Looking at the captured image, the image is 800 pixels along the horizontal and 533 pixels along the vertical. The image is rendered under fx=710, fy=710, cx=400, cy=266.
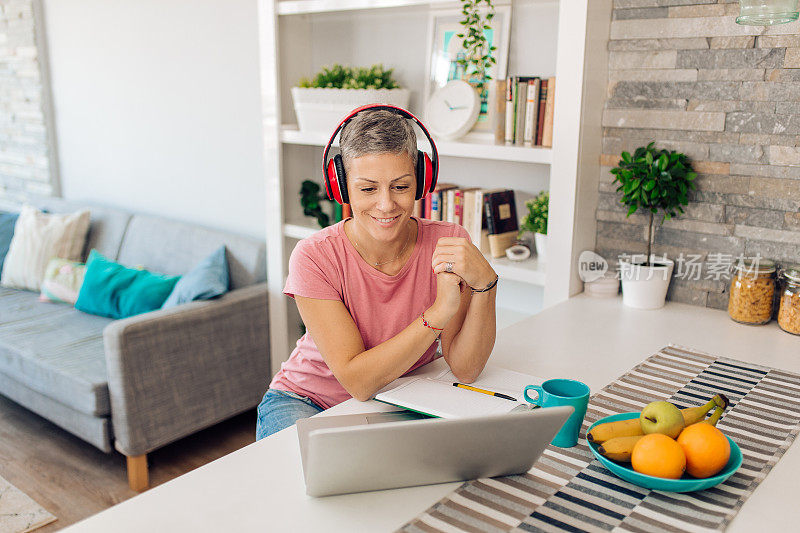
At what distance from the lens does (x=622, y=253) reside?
7.14 ft

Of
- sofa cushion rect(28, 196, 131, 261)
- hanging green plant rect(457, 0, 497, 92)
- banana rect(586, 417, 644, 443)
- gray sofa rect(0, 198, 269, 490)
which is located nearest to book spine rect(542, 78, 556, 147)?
hanging green plant rect(457, 0, 497, 92)

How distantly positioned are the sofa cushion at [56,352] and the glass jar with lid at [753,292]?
2092 mm

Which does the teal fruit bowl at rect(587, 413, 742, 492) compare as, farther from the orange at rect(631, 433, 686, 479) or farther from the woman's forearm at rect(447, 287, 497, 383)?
the woman's forearm at rect(447, 287, 497, 383)

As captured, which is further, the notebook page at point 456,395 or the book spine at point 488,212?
the book spine at point 488,212

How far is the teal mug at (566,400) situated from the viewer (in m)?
1.20

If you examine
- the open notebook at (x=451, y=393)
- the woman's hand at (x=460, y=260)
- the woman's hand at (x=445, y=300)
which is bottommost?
the open notebook at (x=451, y=393)

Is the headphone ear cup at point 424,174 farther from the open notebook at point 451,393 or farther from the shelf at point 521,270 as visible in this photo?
the shelf at point 521,270

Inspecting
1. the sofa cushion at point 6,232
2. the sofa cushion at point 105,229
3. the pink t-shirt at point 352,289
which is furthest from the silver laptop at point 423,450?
the sofa cushion at point 6,232

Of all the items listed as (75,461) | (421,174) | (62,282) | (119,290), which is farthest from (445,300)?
(62,282)

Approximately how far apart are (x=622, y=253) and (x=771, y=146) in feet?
1.66

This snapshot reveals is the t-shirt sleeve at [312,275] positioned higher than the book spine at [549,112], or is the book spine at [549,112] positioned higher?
the book spine at [549,112]

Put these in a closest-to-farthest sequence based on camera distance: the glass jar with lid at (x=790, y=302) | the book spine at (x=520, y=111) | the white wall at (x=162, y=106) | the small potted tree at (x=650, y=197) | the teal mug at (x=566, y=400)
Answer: the teal mug at (x=566, y=400)
the glass jar with lid at (x=790, y=302)
the small potted tree at (x=650, y=197)
the book spine at (x=520, y=111)
the white wall at (x=162, y=106)

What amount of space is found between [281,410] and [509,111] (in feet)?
3.97

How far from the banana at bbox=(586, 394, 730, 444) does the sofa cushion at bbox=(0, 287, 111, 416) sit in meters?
1.96
